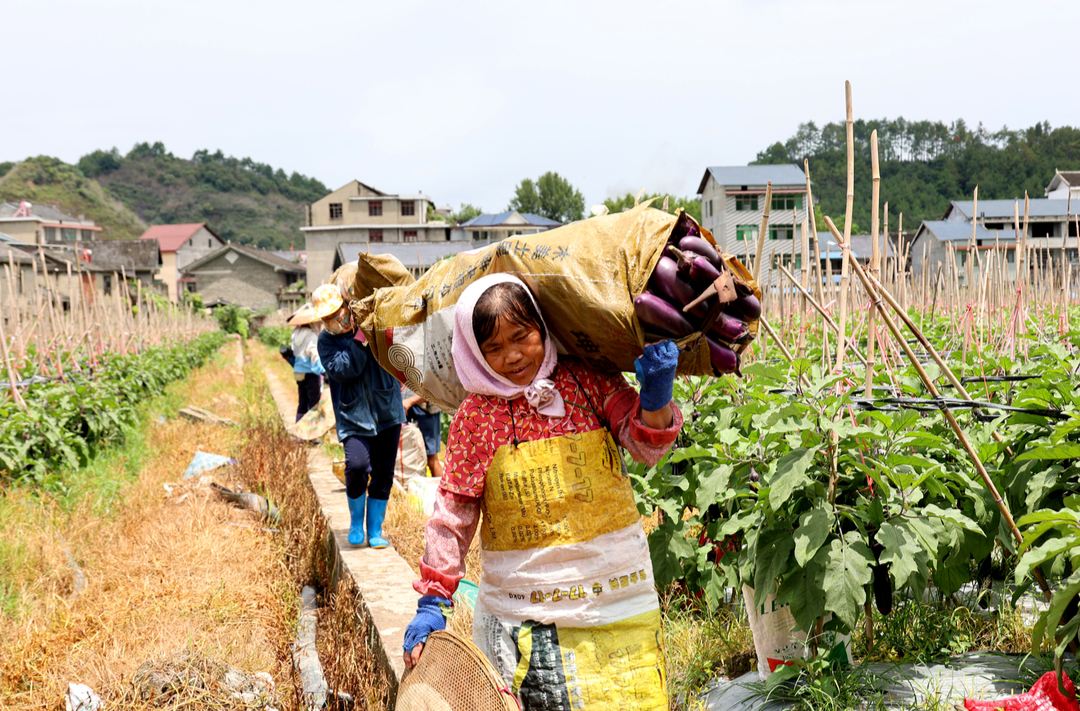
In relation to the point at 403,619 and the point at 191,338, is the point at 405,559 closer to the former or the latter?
the point at 403,619

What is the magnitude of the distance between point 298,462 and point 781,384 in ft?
17.7

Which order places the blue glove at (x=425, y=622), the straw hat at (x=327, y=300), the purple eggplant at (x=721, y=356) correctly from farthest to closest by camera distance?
the straw hat at (x=327, y=300) → the blue glove at (x=425, y=622) → the purple eggplant at (x=721, y=356)

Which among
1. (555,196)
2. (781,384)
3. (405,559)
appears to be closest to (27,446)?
(405,559)

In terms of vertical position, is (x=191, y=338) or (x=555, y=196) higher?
(x=555, y=196)

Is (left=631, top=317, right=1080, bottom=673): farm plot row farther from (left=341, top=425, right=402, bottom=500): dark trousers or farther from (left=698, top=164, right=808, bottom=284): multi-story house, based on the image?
(left=698, top=164, right=808, bottom=284): multi-story house

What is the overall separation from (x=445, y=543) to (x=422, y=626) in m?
0.21

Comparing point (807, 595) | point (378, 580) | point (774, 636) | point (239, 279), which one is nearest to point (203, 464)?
point (378, 580)

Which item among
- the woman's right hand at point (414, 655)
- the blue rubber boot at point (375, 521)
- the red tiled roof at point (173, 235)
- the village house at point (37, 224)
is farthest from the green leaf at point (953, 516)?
the red tiled roof at point (173, 235)

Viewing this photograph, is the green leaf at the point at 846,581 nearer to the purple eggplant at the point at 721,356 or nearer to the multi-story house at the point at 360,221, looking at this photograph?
the purple eggplant at the point at 721,356

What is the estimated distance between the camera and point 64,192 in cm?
9169

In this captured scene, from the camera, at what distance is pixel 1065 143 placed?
69625mm

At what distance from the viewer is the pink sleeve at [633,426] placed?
1.83 meters

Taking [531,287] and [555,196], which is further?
A: [555,196]

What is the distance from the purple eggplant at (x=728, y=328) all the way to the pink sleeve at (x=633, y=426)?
0.20m
